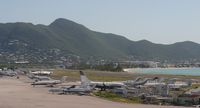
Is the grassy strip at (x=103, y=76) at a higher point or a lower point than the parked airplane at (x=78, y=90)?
higher

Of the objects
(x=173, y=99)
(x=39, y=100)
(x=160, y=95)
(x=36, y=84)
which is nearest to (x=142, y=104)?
(x=173, y=99)

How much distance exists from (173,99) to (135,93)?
11087mm

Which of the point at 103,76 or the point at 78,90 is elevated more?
the point at 103,76

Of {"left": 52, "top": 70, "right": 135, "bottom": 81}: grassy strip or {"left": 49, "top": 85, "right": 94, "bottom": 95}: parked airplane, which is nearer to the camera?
{"left": 49, "top": 85, "right": 94, "bottom": 95}: parked airplane

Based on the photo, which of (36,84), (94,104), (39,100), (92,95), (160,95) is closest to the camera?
(94,104)

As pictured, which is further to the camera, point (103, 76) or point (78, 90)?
point (103, 76)

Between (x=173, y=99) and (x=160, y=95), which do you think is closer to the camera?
(x=173, y=99)

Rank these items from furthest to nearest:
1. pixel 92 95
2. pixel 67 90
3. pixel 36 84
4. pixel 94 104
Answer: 1. pixel 36 84
2. pixel 67 90
3. pixel 92 95
4. pixel 94 104

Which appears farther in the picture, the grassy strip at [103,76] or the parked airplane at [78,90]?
the grassy strip at [103,76]

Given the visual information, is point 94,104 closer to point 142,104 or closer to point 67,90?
point 142,104

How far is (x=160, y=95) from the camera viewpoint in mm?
68125

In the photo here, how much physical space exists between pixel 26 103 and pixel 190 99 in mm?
20871

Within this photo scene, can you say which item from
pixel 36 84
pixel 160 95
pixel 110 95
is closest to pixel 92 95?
pixel 110 95

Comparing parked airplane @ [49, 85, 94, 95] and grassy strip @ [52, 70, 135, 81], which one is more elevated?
grassy strip @ [52, 70, 135, 81]
